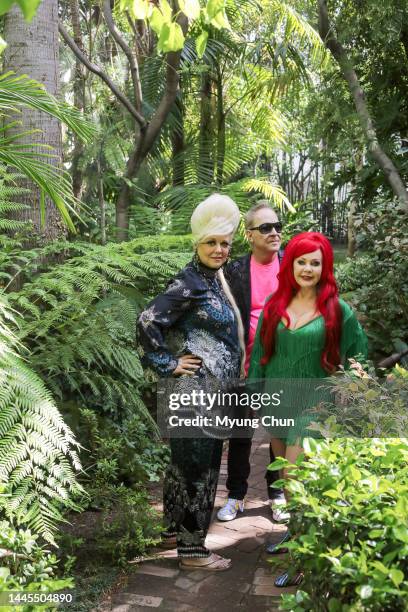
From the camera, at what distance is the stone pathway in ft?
9.68

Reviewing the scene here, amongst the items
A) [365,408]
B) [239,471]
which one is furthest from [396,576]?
[239,471]

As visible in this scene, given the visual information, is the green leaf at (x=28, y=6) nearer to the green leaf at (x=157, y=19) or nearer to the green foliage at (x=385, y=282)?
the green leaf at (x=157, y=19)

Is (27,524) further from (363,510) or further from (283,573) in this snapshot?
(363,510)

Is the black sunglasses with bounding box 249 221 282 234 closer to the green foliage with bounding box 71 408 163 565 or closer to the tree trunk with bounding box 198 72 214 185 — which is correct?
the green foliage with bounding box 71 408 163 565

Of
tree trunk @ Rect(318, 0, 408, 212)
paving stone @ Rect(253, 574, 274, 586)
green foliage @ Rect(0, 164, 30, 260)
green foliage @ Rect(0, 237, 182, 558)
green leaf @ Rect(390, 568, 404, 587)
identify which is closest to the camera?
green leaf @ Rect(390, 568, 404, 587)

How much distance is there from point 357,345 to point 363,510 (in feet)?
4.96

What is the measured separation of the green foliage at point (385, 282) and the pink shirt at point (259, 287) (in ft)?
5.48

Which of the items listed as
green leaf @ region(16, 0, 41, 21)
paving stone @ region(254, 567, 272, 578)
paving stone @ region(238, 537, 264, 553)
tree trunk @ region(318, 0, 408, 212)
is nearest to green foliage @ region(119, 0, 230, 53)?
green leaf @ region(16, 0, 41, 21)

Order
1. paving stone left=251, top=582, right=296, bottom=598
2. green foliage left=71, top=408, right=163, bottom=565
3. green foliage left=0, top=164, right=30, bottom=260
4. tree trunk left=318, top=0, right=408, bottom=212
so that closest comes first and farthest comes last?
1. paving stone left=251, top=582, right=296, bottom=598
2. green foliage left=71, top=408, right=163, bottom=565
3. green foliage left=0, top=164, right=30, bottom=260
4. tree trunk left=318, top=0, right=408, bottom=212

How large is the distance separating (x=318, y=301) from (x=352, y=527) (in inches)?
61.7

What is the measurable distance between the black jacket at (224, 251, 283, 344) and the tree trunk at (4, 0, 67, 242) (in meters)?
1.38

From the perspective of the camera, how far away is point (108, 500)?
3666 millimetres

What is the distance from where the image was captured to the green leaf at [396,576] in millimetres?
1522

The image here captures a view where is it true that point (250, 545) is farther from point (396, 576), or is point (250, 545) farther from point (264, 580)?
point (396, 576)
